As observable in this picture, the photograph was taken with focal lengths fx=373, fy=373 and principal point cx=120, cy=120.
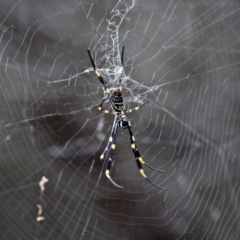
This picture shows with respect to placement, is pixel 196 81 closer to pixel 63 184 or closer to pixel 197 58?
pixel 197 58

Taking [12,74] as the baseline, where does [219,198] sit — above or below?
below

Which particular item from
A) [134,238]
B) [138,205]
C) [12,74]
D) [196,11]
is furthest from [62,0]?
[134,238]

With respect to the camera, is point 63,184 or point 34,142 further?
point 63,184

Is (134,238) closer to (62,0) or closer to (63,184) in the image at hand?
(63,184)

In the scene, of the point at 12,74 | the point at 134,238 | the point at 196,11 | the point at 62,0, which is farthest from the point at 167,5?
the point at 134,238

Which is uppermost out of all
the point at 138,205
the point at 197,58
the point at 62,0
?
the point at 62,0

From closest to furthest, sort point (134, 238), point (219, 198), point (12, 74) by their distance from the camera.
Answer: point (12, 74) → point (134, 238) → point (219, 198)

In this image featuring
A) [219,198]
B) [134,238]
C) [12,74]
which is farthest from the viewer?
[219,198]
